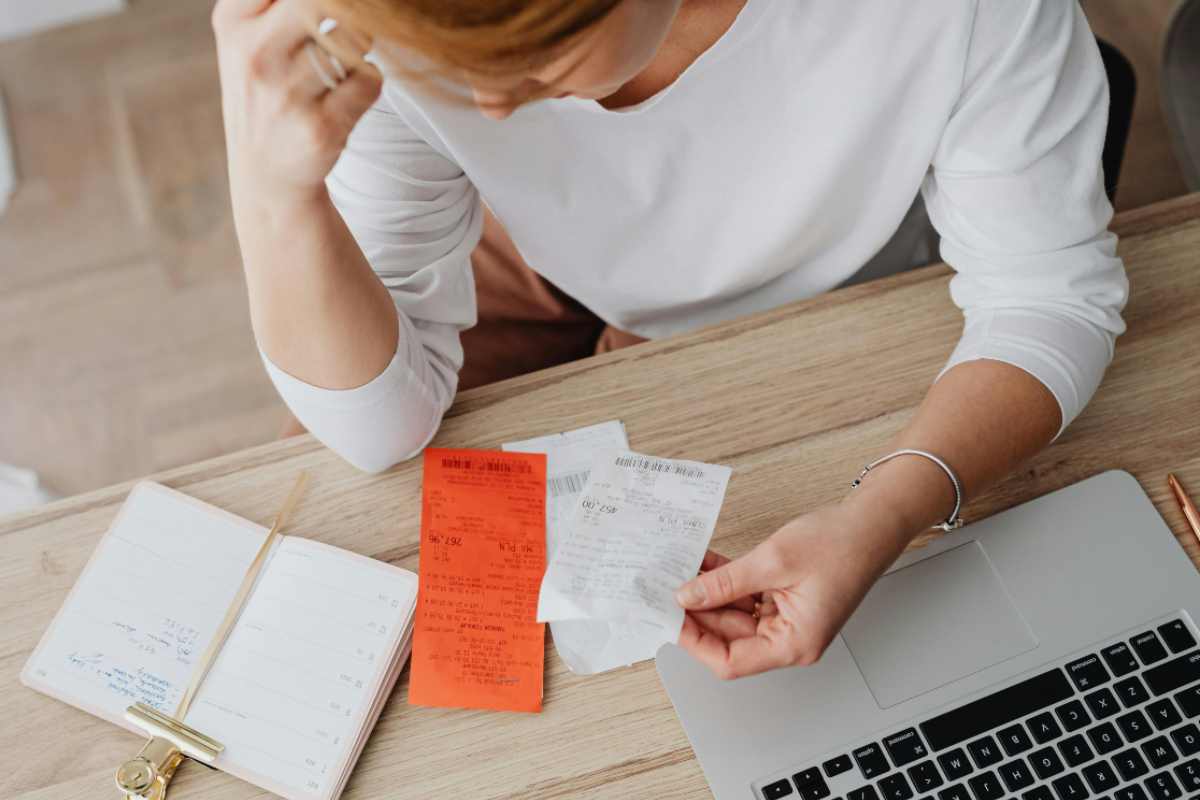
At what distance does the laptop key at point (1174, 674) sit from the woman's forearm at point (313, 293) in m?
0.66

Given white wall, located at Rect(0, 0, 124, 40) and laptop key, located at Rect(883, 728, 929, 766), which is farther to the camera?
white wall, located at Rect(0, 0, 124, 40)

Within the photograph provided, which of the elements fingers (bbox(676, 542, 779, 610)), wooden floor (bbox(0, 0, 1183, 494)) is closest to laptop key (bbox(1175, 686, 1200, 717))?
fingers (bbox(676, 542, 779, 610))

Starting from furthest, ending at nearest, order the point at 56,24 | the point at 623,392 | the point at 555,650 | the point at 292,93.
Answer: the point at 56,24 → the point at 623,392 → the point at 555,650 → the point at 292,93

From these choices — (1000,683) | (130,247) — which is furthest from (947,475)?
(130,247)

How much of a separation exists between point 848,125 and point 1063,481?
0.36 metres

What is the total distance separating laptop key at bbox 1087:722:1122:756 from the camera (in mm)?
740

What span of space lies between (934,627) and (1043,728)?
0.10 m

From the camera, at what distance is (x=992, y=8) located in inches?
30.3

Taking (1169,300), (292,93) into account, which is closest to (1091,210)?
(1169,300)

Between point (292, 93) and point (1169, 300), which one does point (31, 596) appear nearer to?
point (292, 93)

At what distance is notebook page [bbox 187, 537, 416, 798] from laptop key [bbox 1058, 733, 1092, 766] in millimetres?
512

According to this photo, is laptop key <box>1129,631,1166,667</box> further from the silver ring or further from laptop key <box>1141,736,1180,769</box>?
the silver ring

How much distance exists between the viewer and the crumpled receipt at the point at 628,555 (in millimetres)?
766

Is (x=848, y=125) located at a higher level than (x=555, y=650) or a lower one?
higher
